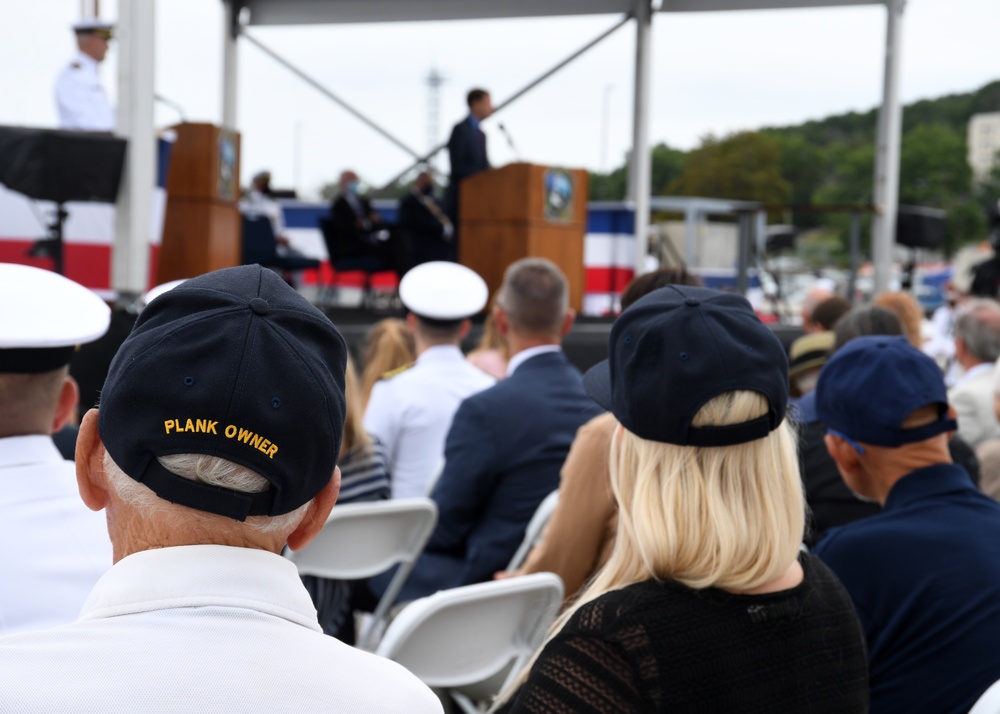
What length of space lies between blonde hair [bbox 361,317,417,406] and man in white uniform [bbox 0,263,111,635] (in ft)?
8.04

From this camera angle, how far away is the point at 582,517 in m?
2.39

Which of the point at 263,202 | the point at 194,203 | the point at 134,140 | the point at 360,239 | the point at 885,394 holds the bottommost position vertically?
the point at 885,394

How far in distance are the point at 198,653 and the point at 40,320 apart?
1.15m

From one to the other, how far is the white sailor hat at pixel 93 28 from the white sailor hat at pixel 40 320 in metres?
5.62

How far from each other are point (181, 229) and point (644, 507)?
A: 7.30 metres

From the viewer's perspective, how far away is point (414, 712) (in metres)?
0.96

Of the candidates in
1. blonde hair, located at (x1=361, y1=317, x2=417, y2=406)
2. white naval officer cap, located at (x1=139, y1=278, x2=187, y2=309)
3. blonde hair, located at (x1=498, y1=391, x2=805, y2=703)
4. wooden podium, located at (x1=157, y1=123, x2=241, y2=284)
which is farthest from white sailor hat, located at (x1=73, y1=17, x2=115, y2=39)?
blonde hair, located at (x1=498, y1=391, x2=805, y2=703)

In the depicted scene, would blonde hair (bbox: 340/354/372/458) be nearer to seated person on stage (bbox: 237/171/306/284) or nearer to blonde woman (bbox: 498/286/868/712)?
blonde woman (bbox: 498/286/868/712)

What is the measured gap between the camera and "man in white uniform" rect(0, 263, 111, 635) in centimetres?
153

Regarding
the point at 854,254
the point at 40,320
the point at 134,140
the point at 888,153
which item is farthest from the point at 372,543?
the point at 888,153

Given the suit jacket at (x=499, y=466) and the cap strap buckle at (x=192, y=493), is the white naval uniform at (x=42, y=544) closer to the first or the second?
the cap strap buckle at (x=192, y=493)

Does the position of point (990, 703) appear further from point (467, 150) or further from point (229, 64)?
point (229, 64)

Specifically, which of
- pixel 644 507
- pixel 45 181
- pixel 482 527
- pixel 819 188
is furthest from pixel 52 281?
pixel 819 188

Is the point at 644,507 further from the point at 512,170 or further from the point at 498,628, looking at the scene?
the point at 512,170
